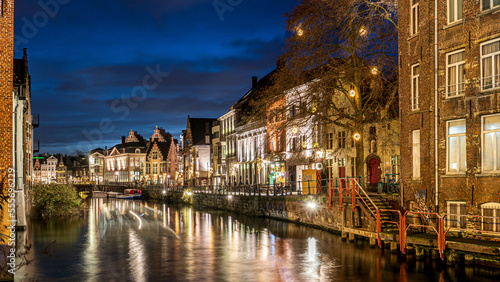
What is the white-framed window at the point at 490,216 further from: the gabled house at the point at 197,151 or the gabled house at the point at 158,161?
the gabled house at the point at 158,161

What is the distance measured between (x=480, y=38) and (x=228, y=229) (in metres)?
20.9

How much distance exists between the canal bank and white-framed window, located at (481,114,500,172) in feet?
9.02

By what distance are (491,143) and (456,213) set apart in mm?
3280

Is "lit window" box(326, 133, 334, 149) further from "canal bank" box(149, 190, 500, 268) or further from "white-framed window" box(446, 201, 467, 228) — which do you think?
"white-framed window" box(446, 201, 467, 228)

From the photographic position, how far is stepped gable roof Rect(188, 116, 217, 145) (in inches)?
3804

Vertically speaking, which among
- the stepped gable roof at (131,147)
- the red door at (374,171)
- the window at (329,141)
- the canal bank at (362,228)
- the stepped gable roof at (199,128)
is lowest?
the canal bank at (362,228)

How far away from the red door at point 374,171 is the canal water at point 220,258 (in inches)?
270

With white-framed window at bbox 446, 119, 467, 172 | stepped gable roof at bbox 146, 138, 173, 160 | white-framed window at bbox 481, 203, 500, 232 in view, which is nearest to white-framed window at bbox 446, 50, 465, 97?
white-framed window at bbox 446, 119, 467, 172

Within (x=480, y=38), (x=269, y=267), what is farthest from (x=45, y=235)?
(x=480, y=38)

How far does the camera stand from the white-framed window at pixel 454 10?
22.2 m

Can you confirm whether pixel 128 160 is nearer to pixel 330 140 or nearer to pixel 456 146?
pixel 330 140

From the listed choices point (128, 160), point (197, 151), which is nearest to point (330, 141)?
point (197, 151)

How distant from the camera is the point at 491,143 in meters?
20.8

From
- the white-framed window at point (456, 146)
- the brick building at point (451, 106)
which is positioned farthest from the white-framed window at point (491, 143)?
the white-framed window at point (456, 146)
